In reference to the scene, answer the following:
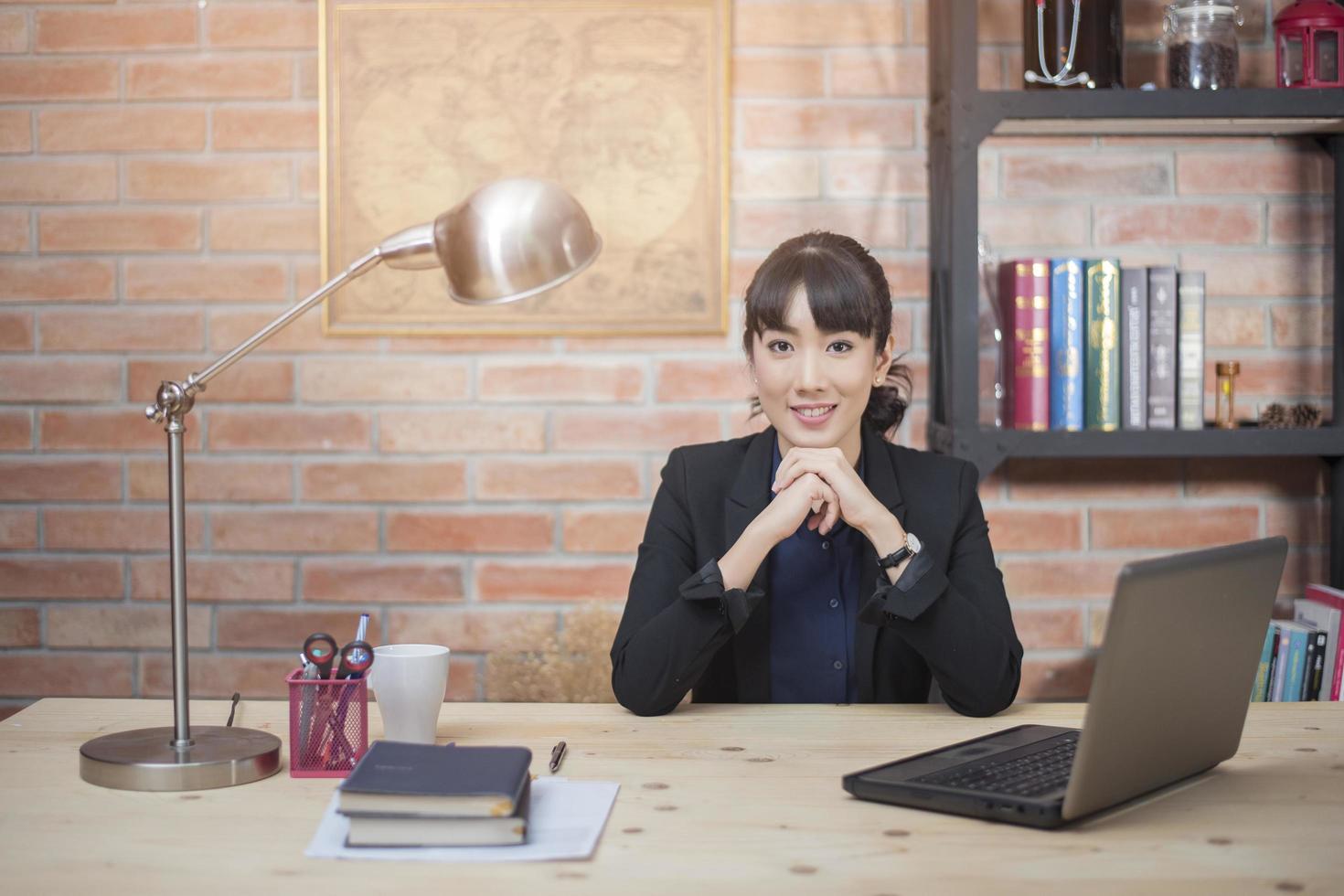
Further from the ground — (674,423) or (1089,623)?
(674,423)

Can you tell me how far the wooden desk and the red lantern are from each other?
1.29 meters

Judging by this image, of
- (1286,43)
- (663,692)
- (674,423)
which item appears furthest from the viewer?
(674,423)

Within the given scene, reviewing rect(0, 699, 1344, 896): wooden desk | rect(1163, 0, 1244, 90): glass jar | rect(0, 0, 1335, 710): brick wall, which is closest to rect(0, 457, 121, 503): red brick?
rect(0, 0, 1335, 710): brick wall

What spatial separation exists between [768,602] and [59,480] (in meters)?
1.43

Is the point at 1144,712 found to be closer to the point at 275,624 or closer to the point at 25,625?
the point at 275,624

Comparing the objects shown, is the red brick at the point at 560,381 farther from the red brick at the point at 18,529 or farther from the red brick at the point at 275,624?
the red brick at the point at 18,529

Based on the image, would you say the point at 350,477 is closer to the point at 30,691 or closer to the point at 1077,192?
the point at 30,691

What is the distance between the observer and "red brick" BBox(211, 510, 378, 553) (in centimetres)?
238

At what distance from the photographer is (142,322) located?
2.37 metres

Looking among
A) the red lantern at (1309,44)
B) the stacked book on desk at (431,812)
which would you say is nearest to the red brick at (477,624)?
→ the stacked book on desk at (431,812)

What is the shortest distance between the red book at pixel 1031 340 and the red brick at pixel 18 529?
5.83 ft

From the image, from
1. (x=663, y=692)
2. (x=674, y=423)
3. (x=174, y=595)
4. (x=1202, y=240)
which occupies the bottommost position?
(x=663, y=692)

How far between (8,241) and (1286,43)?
2.28 metres

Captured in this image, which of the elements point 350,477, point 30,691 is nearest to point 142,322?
point 350,477
